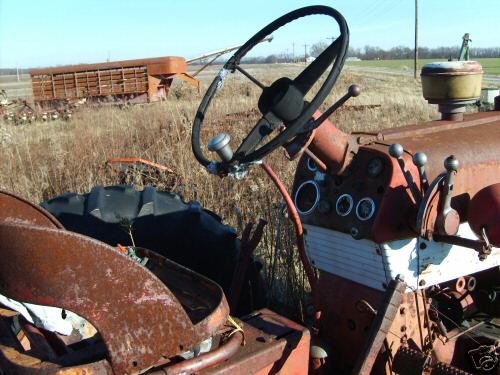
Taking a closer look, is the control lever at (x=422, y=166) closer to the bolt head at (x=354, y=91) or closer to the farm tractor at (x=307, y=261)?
the farm tractor at (x=307, y=261)

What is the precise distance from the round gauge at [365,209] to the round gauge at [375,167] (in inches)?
3.3

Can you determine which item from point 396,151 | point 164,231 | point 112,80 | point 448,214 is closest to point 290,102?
point 396,151

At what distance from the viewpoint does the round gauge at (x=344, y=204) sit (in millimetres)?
1839

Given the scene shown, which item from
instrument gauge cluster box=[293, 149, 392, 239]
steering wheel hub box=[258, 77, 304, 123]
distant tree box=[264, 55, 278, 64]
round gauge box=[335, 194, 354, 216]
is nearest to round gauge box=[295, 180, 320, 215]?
instrument gauge cluster box=[293, 149, 392, 239]

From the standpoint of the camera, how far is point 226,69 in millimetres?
1886

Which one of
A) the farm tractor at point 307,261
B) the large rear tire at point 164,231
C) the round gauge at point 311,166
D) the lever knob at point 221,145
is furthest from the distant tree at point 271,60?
the lever knob at point 221,145

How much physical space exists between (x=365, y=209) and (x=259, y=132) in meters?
0.45

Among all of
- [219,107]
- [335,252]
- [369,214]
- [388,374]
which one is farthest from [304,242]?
[219,107]

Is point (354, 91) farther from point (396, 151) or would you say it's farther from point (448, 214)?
point (448, 214)

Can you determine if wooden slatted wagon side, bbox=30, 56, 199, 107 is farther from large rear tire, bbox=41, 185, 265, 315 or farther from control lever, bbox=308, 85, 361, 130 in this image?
control lever, bbox=308, 85, 361, 130

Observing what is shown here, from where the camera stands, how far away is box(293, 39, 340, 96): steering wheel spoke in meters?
1.63

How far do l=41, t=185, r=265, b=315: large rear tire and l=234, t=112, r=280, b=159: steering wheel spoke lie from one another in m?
0.82

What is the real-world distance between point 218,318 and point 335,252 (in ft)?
2.14

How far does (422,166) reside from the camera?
5.66 ft
